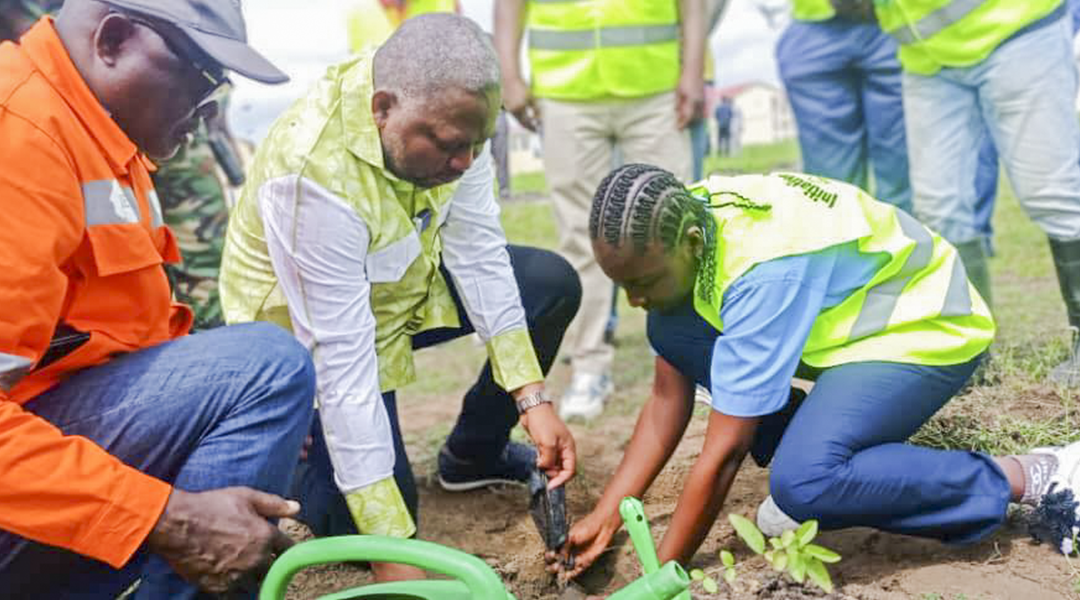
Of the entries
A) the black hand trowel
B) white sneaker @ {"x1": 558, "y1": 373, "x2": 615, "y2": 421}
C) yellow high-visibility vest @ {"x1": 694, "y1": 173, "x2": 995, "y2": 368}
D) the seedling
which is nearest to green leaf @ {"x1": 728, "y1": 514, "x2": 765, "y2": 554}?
the seedling

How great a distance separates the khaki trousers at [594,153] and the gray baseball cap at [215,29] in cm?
233

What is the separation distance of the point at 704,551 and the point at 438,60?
1.32 meters

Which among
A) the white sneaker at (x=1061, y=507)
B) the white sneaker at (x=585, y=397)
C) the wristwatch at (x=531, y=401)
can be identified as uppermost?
the wristwatch at (x=531, y=401)

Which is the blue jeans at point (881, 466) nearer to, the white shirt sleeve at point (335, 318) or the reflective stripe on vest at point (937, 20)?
the white shirt sleeve at point (335, 318)

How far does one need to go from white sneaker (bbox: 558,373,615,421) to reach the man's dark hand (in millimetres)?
2162

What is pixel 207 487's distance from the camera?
1.73 m

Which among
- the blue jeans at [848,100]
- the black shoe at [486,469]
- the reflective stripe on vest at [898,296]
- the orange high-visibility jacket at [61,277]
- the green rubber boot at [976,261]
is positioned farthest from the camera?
the blue jeans at [848,100]

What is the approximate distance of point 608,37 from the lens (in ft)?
13.0

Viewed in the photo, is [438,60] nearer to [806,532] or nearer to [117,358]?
[117,358]

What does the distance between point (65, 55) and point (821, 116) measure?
11.9 ft

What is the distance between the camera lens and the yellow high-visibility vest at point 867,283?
2.27 metres

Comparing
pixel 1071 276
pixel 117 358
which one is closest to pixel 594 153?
pixel 1071 276

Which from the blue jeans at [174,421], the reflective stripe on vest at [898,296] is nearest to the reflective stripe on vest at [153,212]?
the blue jeans at [174,421]

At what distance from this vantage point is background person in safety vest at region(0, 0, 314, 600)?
1.52 m
